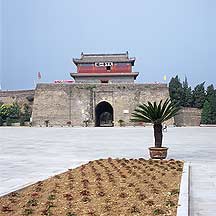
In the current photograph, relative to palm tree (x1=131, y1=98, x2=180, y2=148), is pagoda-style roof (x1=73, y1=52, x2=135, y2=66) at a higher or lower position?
higher

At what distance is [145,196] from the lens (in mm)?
4828

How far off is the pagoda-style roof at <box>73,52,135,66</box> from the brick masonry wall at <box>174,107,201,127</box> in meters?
8.06

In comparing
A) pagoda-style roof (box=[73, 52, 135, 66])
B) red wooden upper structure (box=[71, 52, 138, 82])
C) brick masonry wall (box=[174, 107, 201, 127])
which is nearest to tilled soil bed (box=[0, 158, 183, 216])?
brick masonry wall (box=[174, 107, 201, 127])

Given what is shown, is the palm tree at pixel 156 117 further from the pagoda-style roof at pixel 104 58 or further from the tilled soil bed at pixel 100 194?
the pagoda-style roof at pixel 104 58

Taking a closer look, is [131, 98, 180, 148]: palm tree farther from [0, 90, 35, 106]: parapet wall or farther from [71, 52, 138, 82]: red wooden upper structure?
[0, 90, 35, 106]: parapet wall

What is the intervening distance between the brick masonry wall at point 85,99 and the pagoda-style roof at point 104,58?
557 cm

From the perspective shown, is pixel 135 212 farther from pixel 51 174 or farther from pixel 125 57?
pixel 125 57

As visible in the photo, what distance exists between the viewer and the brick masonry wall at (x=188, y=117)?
4193 centimetres

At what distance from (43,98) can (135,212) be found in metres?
36.3

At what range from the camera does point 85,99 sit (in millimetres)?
39625

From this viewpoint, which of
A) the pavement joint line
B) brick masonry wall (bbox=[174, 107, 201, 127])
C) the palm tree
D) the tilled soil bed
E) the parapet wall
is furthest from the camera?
the parapet wall

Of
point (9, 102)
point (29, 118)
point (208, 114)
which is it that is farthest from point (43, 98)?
point (208, 114)

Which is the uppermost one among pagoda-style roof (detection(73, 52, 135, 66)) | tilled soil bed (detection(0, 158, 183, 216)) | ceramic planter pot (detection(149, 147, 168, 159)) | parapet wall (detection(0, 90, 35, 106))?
pagoda-style roof (detection(73, 52, 135, 66))

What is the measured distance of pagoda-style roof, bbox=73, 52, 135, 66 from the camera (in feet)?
146
